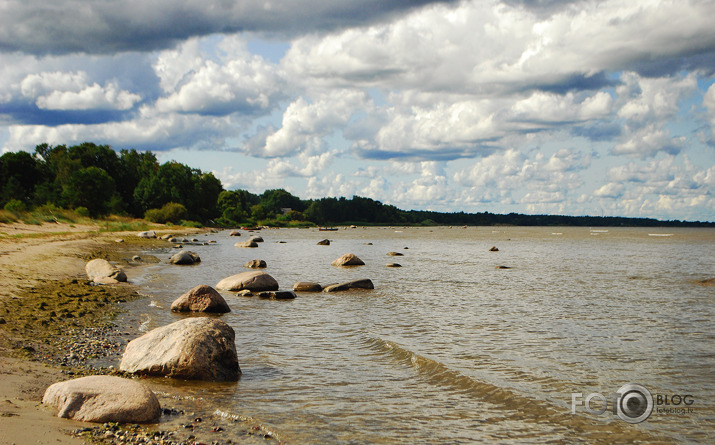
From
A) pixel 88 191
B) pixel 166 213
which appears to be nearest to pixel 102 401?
pixel 88 191

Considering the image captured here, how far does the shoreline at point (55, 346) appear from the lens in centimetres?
580

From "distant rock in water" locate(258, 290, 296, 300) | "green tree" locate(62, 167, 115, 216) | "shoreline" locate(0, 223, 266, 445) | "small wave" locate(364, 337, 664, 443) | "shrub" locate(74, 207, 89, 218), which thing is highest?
"green tree" locate(62, 167, 115, 216)

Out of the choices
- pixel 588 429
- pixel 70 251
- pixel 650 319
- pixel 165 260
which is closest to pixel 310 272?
pixel 165 260

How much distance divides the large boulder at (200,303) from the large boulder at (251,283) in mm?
4211

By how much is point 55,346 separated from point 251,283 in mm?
9844

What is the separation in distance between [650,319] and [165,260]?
27181 millimetres

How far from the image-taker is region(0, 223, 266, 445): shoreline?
19.0 feet

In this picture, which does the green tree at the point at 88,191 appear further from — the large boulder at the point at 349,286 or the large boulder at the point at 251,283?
the large boulder at the point at 349,286

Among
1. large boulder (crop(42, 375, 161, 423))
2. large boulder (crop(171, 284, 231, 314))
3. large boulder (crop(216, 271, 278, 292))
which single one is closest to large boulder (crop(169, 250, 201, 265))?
large boulder (crop(216, 271, 278, 292))

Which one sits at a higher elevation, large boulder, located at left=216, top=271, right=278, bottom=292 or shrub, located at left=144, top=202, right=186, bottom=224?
shrub, located at left=144, top=202, right=186, bottom=224

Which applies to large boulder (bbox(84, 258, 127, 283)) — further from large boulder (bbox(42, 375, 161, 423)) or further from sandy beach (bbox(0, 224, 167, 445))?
large boulder (bbox(42, 375, 161, 423))

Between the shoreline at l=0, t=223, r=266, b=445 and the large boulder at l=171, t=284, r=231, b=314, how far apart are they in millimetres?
1659

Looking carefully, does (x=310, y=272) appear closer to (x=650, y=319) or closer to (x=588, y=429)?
(x=650, y=319)

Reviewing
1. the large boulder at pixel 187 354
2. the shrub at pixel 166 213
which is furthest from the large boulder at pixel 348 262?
the shrub at pixel 166 213
